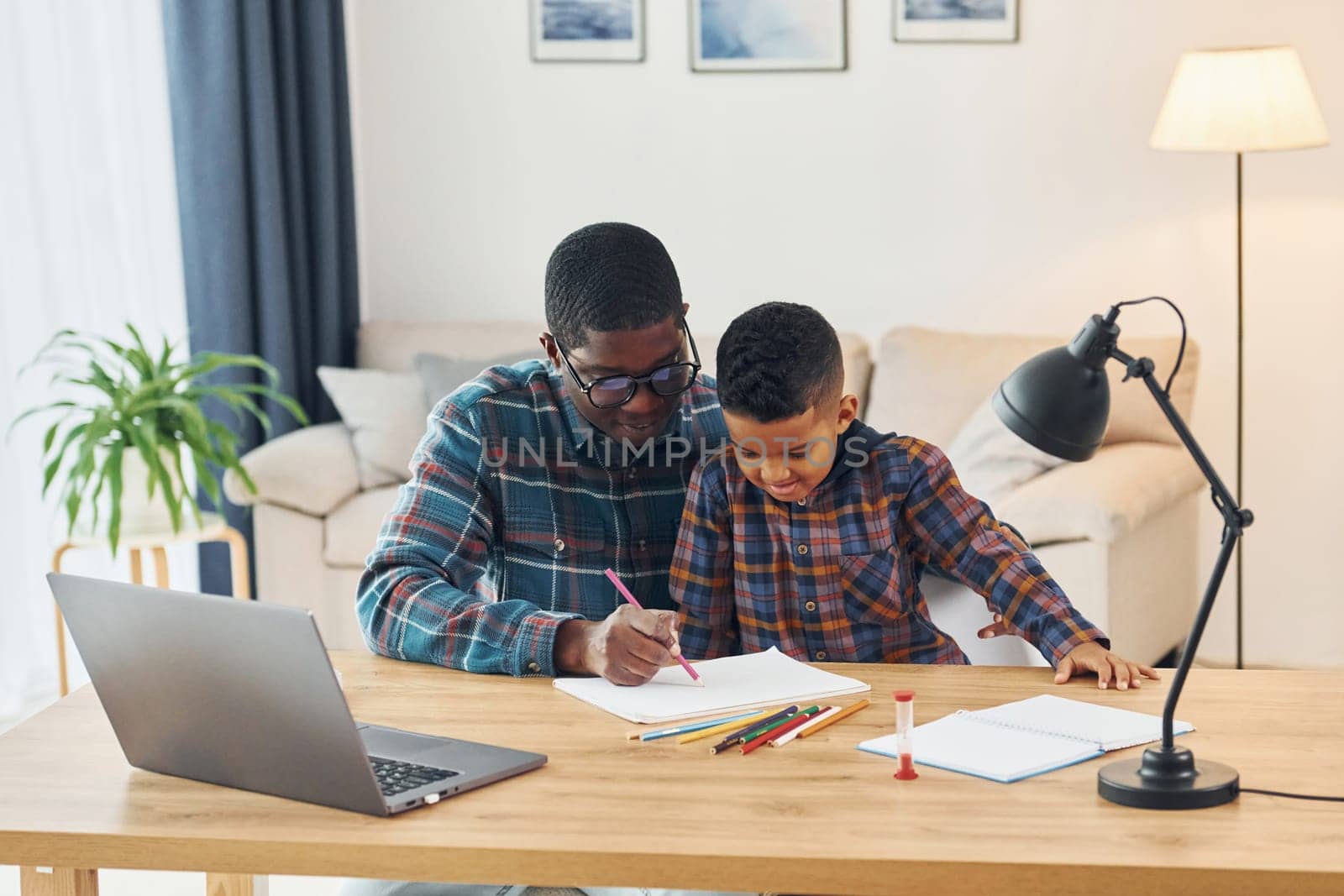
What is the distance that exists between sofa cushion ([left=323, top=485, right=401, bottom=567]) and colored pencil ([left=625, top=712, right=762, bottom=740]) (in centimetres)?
232

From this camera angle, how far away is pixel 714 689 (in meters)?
1.53

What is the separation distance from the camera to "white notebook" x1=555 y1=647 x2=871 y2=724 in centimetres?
146

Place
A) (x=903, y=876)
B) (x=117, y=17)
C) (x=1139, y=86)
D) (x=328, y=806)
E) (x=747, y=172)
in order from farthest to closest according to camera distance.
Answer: (x=747, y=172), (x=1139, y=86), (x=117, y=17), (x=328, y=806), (x=903, y=876)

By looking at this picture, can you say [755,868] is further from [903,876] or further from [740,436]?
[740,436]

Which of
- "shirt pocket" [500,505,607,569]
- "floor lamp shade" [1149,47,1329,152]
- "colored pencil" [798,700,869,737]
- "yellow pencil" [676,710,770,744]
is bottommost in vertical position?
"colored pencil" [798,700,869,737]

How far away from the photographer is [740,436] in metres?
1.70

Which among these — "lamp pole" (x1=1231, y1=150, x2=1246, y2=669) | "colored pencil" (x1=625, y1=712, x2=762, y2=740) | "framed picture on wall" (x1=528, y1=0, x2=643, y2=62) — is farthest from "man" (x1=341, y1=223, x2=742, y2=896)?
"framed picture on wall" (x1=528, y1=0, x2=643, y2=62)

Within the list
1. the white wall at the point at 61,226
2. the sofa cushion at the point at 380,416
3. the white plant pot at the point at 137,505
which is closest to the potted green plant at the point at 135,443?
the white plant pot at the point at 137,505

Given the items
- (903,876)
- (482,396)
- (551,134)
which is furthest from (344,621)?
(903,876)

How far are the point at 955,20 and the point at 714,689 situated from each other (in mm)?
3048

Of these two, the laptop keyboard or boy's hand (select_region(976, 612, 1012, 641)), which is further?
boy's hand (select_region(976, 612, 1012, 641))

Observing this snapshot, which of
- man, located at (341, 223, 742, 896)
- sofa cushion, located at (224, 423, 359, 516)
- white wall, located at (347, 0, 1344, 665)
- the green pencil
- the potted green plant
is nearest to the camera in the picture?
the green pencil

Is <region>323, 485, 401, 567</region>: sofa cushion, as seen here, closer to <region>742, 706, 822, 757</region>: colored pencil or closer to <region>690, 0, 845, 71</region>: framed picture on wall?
<region>690, 0, 845, 71</region>: framed picture on wall

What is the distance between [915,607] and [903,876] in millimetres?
718
